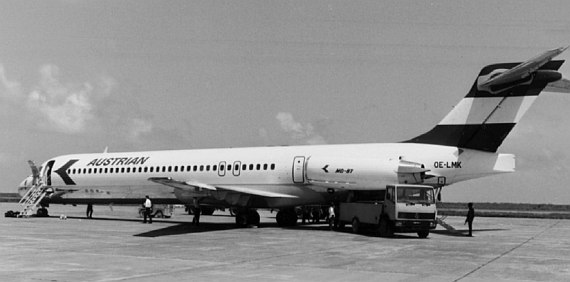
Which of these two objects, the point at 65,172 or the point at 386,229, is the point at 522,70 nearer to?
the point at 386,229

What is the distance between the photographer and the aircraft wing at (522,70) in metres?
20.9

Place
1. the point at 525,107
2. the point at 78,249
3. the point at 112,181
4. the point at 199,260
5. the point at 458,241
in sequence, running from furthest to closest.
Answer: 1. the point at 112,181
2. the point at 525,107
3. the point at 458,241
4. the point at 78,249
5. the point at 199,260

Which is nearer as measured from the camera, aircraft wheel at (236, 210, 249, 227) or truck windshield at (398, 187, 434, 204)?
truck windshield at (398, 187, 434, 204)

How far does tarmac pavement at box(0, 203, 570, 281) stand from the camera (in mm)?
12156

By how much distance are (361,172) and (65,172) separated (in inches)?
759

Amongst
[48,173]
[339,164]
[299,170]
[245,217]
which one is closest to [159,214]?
[48,173]

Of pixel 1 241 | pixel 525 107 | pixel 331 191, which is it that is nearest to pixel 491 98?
pixel 525 107

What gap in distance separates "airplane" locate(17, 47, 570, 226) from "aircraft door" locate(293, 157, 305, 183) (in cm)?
4

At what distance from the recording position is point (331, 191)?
26.5 metres

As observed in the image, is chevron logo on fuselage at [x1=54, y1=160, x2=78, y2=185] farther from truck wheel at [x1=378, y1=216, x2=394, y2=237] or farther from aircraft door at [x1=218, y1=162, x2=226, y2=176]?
truck wheel at [x1=378, y1=216, x2=394, y2=237]

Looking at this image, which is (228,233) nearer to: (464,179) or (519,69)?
(464,179)

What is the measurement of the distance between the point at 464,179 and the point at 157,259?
1363 centimetres

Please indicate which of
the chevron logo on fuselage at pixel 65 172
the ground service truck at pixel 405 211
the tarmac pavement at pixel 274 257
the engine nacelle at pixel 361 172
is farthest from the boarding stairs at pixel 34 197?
the ground service truck at pixel 405 211

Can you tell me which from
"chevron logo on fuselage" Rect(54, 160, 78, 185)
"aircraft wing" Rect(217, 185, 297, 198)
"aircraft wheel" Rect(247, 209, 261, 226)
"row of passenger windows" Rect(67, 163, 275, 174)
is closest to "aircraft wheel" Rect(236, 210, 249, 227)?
"aircraft wheel" Rect(247, 209, 261, 226)
